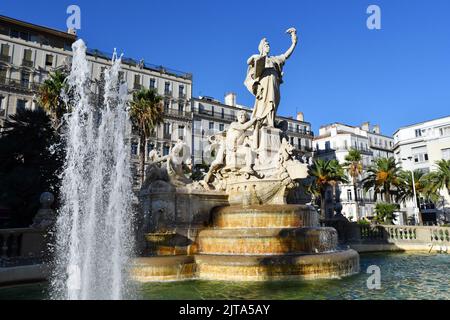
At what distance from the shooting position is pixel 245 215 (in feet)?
43.0

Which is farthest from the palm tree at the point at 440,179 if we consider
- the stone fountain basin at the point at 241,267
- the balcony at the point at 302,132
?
the stone fountain basin at the point at 241,267

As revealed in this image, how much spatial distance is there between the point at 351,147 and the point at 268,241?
60.1m

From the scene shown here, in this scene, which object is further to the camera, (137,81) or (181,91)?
(181,91)

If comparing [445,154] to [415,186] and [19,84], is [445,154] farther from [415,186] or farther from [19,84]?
A: [19,84]

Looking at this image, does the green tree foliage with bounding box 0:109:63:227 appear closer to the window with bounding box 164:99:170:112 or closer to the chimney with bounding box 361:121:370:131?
the window with bounding box 164:99:170:112

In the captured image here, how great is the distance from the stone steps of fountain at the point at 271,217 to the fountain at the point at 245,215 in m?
0.03

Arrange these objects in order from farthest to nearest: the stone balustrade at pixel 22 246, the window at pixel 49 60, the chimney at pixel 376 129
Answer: the chimney at pixel 376 129, the window at pixel 49 60, the stone balustrade at pixel 22 246

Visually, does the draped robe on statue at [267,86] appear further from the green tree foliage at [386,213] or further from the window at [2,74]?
the window at [2,74]

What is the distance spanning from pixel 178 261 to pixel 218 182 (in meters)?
5.49

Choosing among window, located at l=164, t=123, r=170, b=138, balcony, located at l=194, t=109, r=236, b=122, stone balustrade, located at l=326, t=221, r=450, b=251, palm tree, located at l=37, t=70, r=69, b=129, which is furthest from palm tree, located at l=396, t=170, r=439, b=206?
palm tree, located at l=37, t=70, r=69, b=129

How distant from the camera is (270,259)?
428 inches

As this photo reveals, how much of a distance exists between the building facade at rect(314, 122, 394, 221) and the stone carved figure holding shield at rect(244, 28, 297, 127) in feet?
164

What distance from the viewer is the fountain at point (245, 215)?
11.2 m

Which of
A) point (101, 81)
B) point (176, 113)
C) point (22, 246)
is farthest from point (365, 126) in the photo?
point (22, 246)
